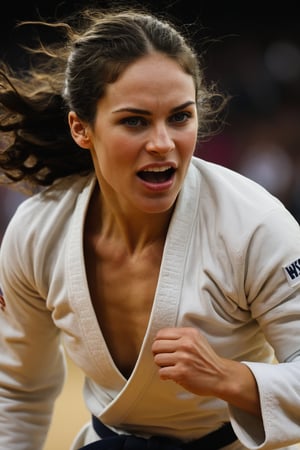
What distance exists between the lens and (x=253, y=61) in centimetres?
609

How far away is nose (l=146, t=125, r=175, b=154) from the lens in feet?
5.33

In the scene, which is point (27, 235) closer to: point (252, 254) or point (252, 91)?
point (252, 254)

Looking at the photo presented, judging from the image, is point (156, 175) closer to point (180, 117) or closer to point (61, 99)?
point (180, 117)

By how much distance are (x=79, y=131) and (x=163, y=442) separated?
2.32ft

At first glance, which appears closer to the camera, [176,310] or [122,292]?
[176,310]

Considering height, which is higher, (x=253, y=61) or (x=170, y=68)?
(x=170, y=68)

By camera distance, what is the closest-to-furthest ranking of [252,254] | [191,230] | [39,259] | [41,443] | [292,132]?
[252,254] → [191,230] → [39,259] → [41,443] → [292,132]

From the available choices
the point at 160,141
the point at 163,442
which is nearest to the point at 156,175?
the point at 160,141

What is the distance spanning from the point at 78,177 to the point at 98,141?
27 cm

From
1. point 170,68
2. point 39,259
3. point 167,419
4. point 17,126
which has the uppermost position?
point 170,68

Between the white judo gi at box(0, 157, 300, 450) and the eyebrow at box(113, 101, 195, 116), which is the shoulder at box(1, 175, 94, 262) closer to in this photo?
the white judo gi at box(0, 157, 300, 450)

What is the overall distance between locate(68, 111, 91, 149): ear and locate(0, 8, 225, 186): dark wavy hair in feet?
0.08

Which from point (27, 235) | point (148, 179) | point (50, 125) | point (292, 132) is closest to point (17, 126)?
point (50, 125)

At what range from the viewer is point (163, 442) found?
1.90 m
